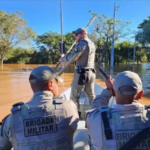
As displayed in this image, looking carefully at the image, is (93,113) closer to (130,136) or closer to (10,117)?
(130,136)

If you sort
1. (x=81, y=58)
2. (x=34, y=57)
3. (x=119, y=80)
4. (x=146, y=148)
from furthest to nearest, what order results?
1. (x=34, y=57)
2. (x=81, y=58)
3. (x=119, y=80)
4. (x=146, y=148)

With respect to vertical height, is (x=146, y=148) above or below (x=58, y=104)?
below

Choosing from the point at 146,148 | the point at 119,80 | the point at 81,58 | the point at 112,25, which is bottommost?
the point at 146,148

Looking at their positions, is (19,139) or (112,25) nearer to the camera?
(19,139)

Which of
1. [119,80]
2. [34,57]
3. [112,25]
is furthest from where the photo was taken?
[34,57]

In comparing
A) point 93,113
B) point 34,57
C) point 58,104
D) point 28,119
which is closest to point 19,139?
point 28,119

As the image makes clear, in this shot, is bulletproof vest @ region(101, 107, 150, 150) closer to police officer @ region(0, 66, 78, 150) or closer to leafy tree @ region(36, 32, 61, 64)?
police officer @ region(0, 66, 78, 150)

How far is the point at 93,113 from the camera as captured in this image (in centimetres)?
140

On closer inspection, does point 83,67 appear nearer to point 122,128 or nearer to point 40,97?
point 40,97

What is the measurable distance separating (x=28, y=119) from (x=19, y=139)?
0.15m

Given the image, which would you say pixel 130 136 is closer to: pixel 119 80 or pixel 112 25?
pixel 119 80

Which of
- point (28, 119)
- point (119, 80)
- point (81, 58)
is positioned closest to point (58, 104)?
point (28, 119)

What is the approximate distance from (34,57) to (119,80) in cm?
4470

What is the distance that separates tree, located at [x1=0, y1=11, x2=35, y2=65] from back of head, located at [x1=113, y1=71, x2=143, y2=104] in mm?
25465
